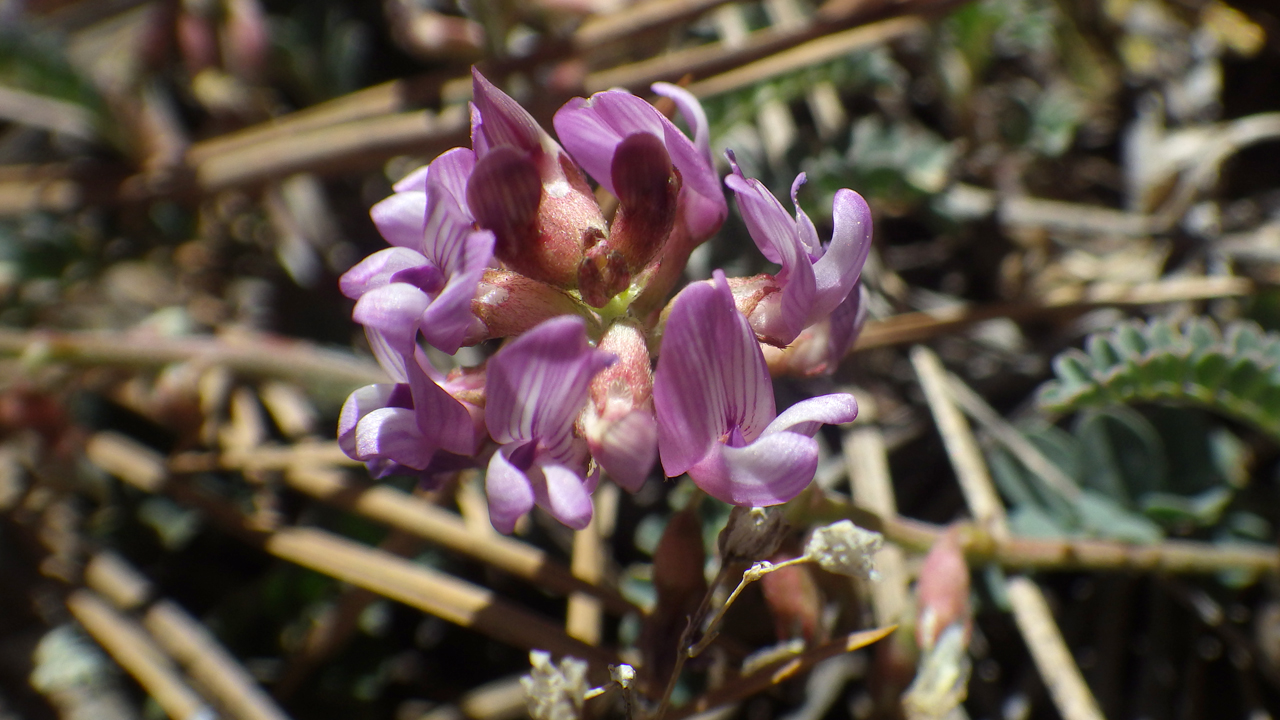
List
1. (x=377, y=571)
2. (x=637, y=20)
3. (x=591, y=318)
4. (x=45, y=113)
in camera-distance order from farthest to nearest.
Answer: (x=45, y=113) < (x=637, y=20) < (x=377, y=571) < (x=591, y=318)

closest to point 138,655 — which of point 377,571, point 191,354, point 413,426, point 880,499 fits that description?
point 377,571

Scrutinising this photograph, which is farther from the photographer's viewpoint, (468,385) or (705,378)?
(468,385)

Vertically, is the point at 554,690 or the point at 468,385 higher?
the point at 468,385

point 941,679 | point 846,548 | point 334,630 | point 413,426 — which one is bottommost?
point 334,630

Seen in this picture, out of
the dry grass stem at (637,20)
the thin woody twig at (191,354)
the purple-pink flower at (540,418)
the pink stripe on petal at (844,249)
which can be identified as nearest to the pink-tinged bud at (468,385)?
the purple-pink flower at (540,418)

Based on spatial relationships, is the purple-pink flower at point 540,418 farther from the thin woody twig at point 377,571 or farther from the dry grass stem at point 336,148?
the dry grass stem at point 336,148

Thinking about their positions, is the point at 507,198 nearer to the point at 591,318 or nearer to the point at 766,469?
the point at 591,318

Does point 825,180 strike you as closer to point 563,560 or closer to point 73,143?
point 563,560

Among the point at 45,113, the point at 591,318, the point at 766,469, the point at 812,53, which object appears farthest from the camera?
the point at 45,113
